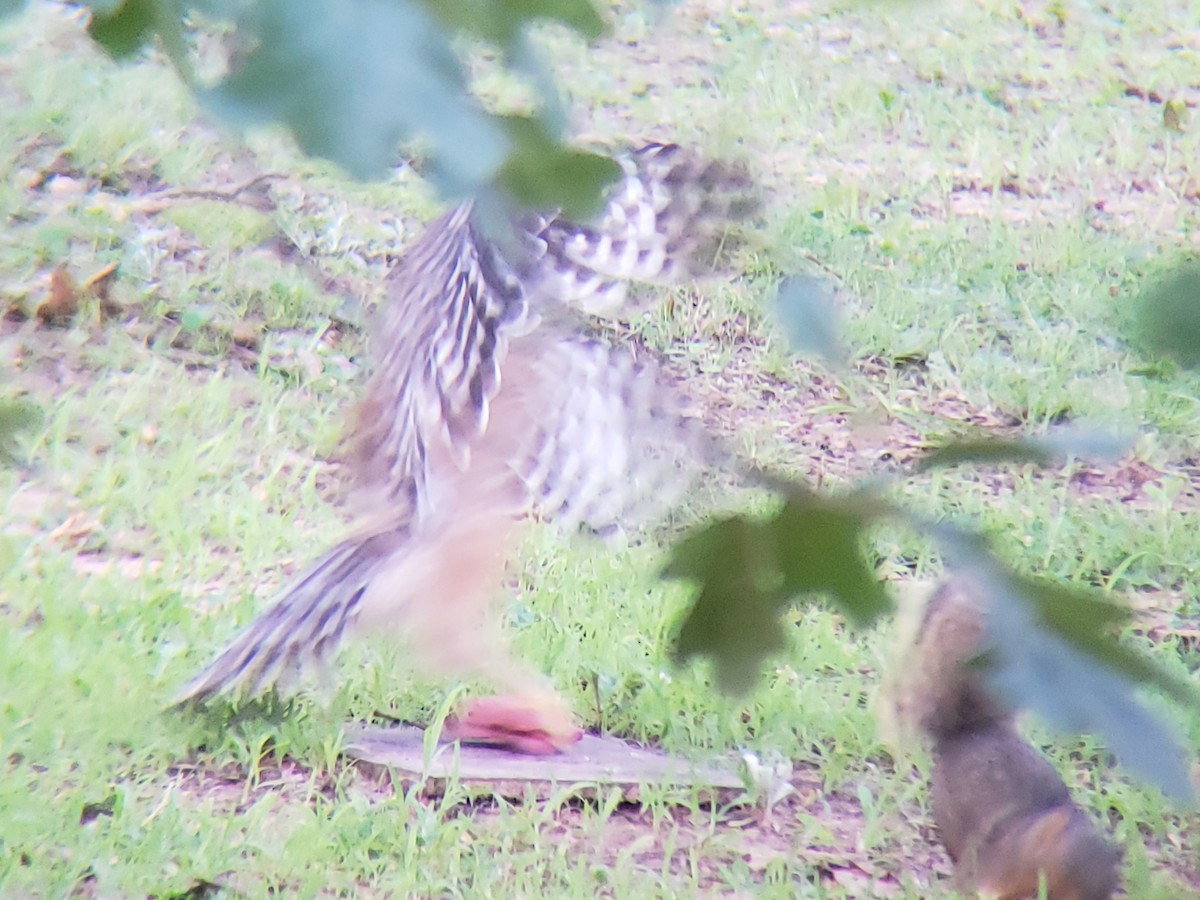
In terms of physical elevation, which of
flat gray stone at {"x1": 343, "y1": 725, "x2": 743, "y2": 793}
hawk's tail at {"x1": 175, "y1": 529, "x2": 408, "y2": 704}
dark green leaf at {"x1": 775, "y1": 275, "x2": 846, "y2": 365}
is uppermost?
dark green leaf at {"x1": 775, "y1": 275, "x2": 846, "y2": 365}

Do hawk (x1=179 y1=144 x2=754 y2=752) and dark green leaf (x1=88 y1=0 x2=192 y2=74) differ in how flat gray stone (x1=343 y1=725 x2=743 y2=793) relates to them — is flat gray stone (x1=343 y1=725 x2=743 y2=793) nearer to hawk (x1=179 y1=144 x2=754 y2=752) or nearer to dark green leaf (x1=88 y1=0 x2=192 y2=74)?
hawk (x1=179 y1=144 x2=754 y2=752)

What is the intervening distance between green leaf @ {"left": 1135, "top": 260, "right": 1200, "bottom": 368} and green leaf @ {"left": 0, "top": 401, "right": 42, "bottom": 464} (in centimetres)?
89

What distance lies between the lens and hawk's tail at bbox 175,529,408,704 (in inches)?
105

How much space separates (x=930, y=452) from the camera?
0.97 metres

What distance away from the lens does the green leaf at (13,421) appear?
1.23m

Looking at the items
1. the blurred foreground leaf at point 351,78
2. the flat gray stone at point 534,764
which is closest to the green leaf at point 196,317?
the flat gray stone at point 534,764

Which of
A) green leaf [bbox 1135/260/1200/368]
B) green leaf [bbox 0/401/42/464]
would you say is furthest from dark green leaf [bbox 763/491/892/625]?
green leaf [bbox 0/401/42/464]

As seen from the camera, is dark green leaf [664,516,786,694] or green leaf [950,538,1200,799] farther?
dark green leaf [664,516,786,694]

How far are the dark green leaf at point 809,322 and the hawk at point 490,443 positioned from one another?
1.26 meters

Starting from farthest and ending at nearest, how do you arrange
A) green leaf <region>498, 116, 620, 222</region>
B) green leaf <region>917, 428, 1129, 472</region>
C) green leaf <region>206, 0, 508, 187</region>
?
green leaf <region>917, 428, 1129, 472</region> → green leaf <region>498, 116, 620, 222</region> → green leaf <region>206, 0, 508, 187</region>

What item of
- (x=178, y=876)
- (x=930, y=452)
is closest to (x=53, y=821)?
(x=178, y=876)

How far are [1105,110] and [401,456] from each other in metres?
4.91

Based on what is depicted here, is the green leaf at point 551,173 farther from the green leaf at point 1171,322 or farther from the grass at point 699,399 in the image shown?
the green leaf at point 1171,322

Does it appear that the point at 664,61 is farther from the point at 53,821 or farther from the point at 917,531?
the point at 917,531
